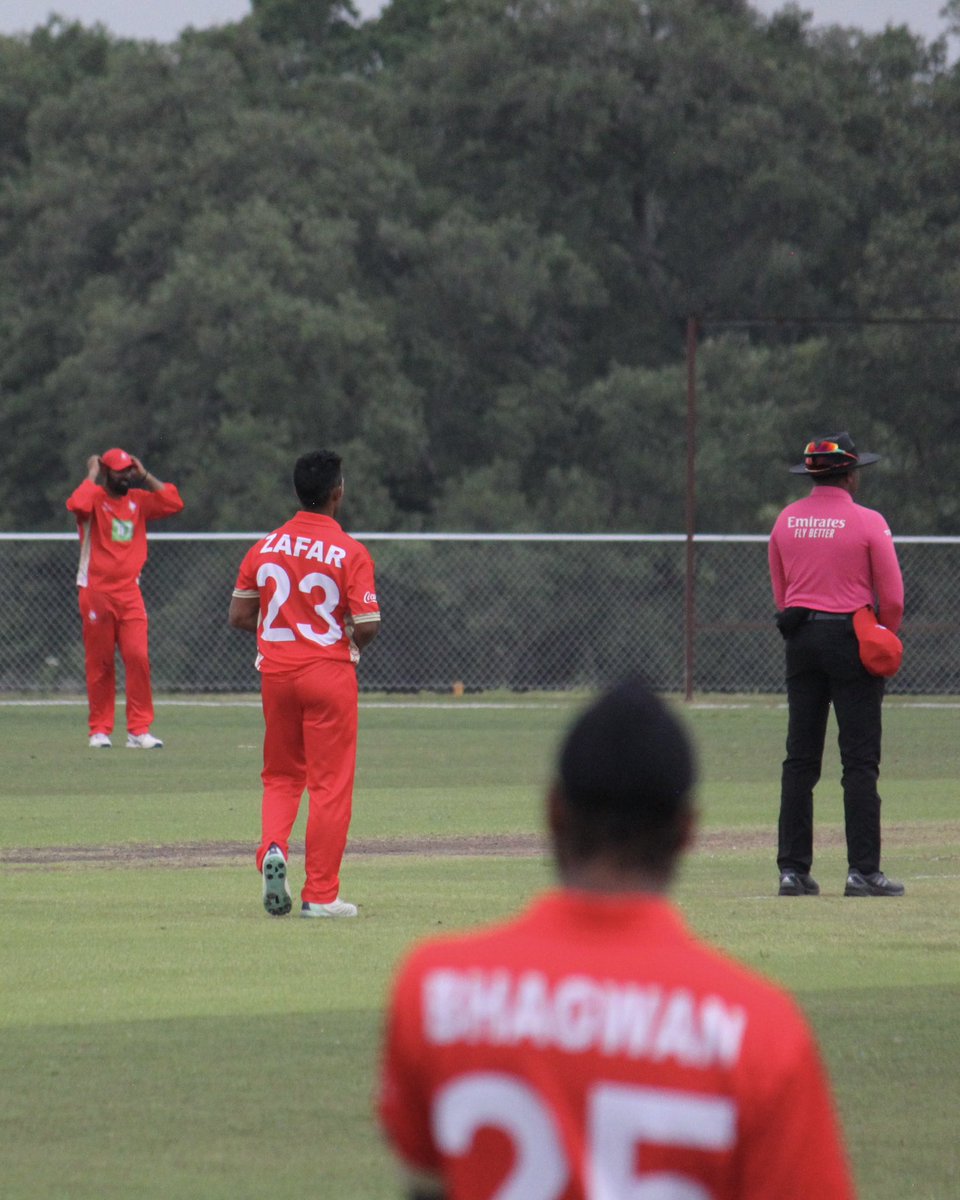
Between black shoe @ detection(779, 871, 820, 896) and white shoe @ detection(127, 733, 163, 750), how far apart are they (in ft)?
31.4

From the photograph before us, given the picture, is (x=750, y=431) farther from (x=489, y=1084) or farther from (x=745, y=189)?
(x=489, y=1084)

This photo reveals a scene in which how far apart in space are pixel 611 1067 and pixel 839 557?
25.4 feet

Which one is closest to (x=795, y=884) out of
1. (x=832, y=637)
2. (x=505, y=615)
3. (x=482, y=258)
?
(x=832, y=637)

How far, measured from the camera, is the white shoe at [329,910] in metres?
9.66

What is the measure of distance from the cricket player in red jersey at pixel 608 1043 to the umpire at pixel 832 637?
7520mm

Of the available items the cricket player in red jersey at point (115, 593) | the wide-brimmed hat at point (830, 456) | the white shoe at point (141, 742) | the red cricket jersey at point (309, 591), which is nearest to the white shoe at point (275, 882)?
the red cricket jersey at point (309, 591)

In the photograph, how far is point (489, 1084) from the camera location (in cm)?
241

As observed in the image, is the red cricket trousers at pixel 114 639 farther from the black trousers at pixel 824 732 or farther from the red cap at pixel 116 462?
the black trousers at pixel 824 732

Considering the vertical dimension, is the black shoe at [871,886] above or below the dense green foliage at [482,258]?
below

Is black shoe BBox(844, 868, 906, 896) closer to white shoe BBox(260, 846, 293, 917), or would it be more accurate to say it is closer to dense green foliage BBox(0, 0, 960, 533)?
white shoe BBox(260, 846, 293, 917)

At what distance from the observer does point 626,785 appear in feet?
8.10

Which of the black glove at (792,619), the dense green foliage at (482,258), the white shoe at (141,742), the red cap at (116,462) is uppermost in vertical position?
the dense green foliage at (482,258)

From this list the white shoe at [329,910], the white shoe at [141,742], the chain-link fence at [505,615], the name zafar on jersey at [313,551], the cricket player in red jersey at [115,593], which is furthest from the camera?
the chain-link fence at [505,615]

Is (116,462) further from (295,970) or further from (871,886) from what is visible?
(295,970)
